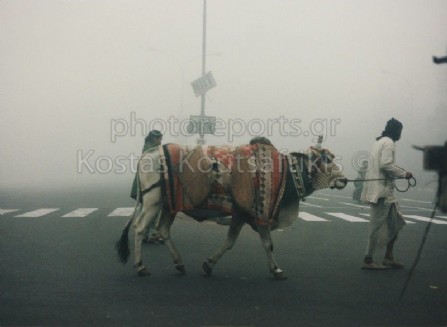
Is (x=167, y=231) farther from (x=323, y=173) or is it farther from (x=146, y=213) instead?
(x=323, y=173)

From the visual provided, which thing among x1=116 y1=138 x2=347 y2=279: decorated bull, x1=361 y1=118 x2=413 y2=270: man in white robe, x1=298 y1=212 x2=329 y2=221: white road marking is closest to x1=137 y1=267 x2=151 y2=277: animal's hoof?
x1=116 y1=138 x2=347 y2=279: decorated bull

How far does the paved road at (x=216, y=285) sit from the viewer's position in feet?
17.5

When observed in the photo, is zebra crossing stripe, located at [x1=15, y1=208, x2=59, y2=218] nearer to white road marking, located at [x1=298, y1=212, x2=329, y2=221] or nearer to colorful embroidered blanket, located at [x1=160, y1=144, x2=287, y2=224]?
white road marking, located at [x1=298, y1=212, x2=329, y2=221]

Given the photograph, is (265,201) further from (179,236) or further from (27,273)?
(179,236)

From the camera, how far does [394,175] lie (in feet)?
26.8

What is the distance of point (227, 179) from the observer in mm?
7223

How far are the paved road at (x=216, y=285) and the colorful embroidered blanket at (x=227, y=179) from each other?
974mm

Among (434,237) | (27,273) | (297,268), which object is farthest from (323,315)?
(434,237)

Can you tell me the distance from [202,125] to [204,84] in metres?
3.58

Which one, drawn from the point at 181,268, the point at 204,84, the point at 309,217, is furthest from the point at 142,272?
the point at 204,84

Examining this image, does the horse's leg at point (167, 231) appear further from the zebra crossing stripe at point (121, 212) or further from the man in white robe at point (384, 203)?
the zebra crossing stripe at point (121, 212)

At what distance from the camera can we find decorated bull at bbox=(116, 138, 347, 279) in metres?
7.16

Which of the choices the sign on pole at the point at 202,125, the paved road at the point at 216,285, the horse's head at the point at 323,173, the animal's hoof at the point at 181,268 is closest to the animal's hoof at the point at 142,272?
the paved road at the point at 216,285

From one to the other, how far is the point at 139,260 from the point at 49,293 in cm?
142
